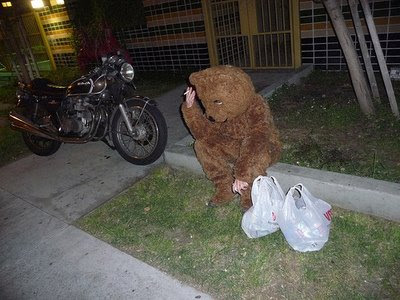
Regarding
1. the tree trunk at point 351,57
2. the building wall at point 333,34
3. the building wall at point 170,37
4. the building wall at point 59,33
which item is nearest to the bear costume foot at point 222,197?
the tree trunk at point 351,57

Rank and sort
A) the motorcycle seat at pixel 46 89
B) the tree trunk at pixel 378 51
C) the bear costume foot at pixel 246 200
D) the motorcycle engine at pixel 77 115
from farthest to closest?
the motorcycle seat at pixel 46 89 → the motorcycle engine at pixel 77 115 → the tree trunk at pixel 378 51 → the bear costume foot at pixel 246 200

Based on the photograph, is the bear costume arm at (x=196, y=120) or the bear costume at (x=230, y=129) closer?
the bear costume at (x=230, y=129)

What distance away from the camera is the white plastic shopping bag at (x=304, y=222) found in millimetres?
2523

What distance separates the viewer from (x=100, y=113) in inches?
169

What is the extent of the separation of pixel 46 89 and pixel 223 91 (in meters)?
3.28

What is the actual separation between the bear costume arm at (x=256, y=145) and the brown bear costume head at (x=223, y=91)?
0.12m

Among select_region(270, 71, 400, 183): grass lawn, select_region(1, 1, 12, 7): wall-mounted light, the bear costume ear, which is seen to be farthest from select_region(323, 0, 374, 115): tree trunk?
select_region(1, 1, 12, 7): wall-mounted light

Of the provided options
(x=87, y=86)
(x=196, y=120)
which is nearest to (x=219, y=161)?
(x=196, y=120)

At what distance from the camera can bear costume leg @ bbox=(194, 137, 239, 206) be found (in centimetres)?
328

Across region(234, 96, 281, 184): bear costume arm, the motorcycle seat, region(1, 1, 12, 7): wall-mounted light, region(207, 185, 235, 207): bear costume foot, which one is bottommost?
region(207, 185, 235, 207): bear costume foot

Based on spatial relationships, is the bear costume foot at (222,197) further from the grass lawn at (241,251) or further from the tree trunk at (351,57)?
the tree trunk at (351,57)

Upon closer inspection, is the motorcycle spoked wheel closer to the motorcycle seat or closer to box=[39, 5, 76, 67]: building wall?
the motorcycle seat

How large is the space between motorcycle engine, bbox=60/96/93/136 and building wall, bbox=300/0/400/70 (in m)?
4.24

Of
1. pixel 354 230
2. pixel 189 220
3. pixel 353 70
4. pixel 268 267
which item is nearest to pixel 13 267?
pixel 189 220
